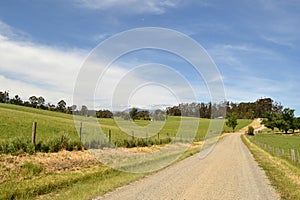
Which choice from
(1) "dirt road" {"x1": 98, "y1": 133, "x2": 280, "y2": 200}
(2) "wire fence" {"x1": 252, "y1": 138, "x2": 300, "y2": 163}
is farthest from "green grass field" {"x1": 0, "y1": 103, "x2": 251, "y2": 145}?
(1) "dirt road" {"x1": 98, "y1": 133, "x2": 280, "y2": 200}

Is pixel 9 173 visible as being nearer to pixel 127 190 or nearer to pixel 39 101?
pixel 127 190

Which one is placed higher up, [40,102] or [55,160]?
[40,102]

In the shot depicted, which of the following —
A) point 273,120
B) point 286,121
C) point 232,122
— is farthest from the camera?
point 232,122

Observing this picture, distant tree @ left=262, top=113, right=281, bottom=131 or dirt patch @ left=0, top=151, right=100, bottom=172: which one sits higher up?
distant tree @ left=262, top=113, right=281, bottom=131

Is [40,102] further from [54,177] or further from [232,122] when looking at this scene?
[54,177]

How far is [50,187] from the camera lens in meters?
10.5

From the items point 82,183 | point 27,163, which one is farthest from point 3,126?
point 82,183

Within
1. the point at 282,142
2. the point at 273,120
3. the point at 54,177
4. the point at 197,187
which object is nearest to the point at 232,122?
the point at 273,120

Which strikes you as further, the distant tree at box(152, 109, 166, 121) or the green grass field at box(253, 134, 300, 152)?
the green grass field at box(253, 134, 300, 152)

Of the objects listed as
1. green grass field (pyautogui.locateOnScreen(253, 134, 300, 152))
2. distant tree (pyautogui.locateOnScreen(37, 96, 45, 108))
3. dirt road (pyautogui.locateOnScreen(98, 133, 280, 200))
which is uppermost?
distant tree (pyautogui.locateOnScreen(37, 96, 45, 108))

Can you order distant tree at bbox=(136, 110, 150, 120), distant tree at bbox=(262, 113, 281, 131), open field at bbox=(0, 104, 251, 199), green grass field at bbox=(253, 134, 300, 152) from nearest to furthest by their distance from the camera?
open field at bbox=(0, 104, 251, 199) → distant tree at bbox=(136, 110, 150, 120) → green grass field at bbox=(253, 134, 300, 152) → distant tree at bbox=(262, 113, 281, 131)

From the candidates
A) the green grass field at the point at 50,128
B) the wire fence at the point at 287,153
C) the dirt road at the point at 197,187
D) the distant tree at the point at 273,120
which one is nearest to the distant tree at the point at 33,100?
the green grass field at the point at 50,128

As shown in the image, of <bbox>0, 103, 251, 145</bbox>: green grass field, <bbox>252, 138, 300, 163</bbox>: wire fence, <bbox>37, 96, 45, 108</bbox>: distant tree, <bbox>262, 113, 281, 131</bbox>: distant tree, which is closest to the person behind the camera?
<bbox>252, 138, 300, 163</bbox>: wire fence

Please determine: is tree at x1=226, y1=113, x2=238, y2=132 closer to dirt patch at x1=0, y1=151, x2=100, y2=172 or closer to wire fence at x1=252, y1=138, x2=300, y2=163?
wire fence at x1=252, y1=138, x2=300, y2=163
